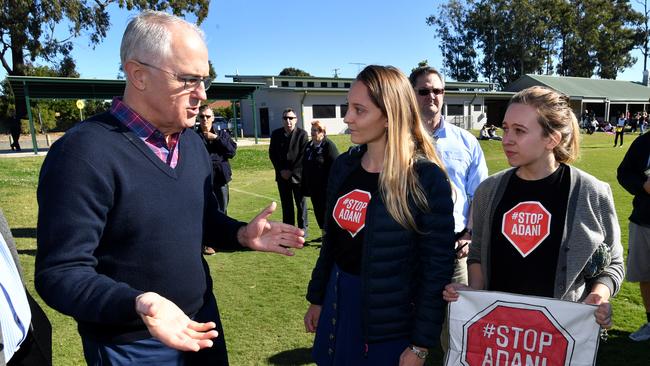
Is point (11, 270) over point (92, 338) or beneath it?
over

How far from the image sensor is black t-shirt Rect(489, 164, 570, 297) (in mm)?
2303

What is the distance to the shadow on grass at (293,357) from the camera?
3.66 m

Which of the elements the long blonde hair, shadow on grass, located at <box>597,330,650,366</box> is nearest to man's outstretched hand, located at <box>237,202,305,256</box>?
the long blonde hair

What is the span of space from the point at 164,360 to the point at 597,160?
19.6 meters

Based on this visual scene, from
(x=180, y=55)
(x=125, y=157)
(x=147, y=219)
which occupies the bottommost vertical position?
(x=147, y=219)

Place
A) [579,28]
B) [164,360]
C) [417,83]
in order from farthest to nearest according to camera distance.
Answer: [579,28] → [417,83] → [164,360]

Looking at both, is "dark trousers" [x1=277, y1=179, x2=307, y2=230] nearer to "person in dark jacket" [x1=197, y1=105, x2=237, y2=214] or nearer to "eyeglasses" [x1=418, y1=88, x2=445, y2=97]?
"person in dark jacket" [x1=197, y1=105, x2=237, y2=214]

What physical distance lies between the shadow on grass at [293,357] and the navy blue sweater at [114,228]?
1.86 meters

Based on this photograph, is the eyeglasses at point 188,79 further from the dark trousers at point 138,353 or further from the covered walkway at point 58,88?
the covered walkway at point 58,88

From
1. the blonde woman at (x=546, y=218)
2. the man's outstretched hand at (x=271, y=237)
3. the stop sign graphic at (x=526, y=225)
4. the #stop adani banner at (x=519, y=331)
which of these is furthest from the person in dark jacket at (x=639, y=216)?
the man's outstretched hand at (x=271, y=237)

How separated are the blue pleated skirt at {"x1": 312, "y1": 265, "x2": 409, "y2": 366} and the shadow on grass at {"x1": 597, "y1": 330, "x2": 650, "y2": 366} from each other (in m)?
2.36

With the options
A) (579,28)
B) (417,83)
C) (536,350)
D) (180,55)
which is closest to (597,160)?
(417,83)

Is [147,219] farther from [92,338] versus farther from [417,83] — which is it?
[417,83]

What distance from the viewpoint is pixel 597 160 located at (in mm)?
17500
